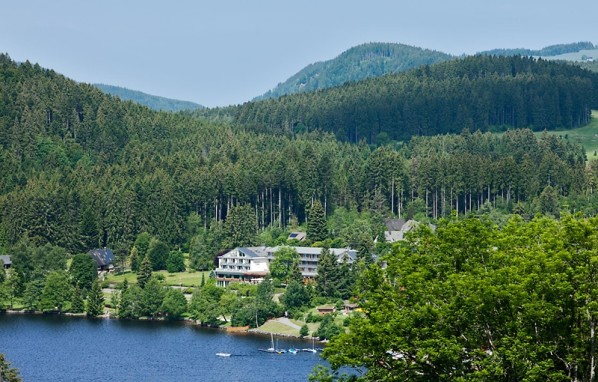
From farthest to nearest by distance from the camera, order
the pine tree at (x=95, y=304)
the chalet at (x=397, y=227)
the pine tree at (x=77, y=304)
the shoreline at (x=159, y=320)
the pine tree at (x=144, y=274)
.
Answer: the chalet at (x=397, y=227) < the pine tree at (x=144, y=274) < the pine tree at (x=77, y=304) < the pine tree at (x=95, y=304) < the shoreline at (x=159, y=320)

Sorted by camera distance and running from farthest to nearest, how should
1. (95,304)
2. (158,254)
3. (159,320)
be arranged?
(158,254) → (95,304) → (159,320)

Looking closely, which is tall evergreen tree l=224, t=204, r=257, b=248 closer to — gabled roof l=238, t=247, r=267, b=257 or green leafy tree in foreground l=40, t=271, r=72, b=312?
gabled roof l=238, t=247, r=267, b=257

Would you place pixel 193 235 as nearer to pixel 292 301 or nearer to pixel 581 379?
pixel 292 301

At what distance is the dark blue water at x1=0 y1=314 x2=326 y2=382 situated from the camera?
87.3 meters

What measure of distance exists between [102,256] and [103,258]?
483 mm

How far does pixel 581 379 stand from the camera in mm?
34688

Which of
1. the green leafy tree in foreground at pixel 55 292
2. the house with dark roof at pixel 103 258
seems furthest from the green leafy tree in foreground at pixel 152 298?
the house with dark roof at pixel 103 258

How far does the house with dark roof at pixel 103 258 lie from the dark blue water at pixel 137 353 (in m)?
26.0

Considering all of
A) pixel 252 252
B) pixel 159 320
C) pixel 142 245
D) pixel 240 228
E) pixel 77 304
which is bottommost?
pixel 159 320

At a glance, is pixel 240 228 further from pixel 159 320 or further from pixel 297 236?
pixel 159 320

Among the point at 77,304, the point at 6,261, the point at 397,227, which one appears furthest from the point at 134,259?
the point at 397,227

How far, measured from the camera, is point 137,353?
9594cm

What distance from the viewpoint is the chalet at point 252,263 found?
422 ft

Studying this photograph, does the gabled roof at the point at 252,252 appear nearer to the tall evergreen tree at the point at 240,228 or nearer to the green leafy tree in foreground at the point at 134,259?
the tall evergreen tree at the point at 240,228
